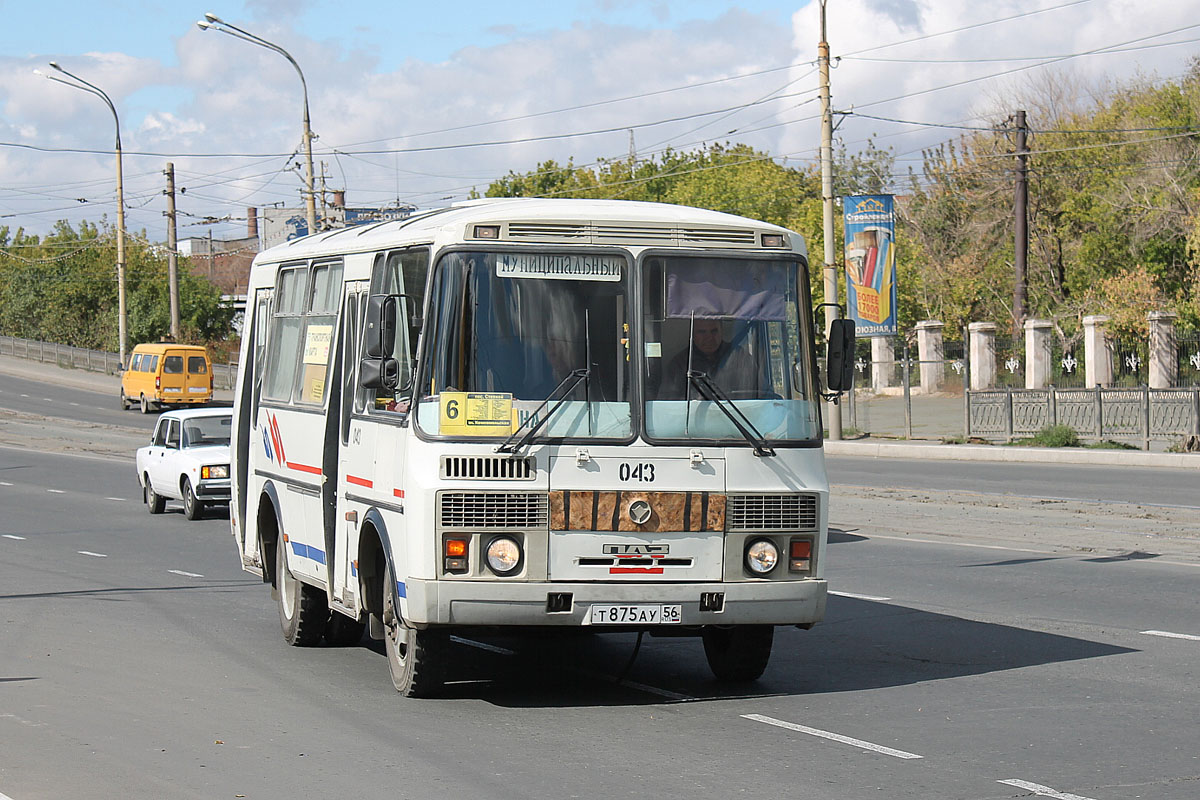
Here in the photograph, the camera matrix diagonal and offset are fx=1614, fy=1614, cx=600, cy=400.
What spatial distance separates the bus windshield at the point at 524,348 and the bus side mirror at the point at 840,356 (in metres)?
1.24

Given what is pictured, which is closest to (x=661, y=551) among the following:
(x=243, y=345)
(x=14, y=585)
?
(x=243, y=345)

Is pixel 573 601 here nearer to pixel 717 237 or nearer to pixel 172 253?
pixel 717 237

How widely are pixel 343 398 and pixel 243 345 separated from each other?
3.16 meters

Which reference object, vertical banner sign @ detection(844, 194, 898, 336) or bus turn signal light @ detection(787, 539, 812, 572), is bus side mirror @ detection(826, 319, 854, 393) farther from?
vertical banner sign @ detection(844, 194, 898, 336)

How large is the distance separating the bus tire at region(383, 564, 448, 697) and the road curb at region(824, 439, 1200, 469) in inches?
889

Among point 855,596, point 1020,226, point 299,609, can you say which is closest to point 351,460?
point 299,609

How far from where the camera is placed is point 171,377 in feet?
177

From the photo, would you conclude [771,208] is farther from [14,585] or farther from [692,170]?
[14,585]

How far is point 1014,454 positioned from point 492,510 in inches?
1022

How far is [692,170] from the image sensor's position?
331ft

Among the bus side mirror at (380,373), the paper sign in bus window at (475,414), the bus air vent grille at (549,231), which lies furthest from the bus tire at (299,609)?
the bus air vent grille at (549,231)

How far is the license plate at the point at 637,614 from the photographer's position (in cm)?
845

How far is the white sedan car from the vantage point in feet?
74.5

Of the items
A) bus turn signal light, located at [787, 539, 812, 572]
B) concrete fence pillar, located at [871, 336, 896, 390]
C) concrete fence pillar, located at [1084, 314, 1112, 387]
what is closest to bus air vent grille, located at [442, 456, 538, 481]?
bus turn signal light, located at [787, 539, 812, 572]
